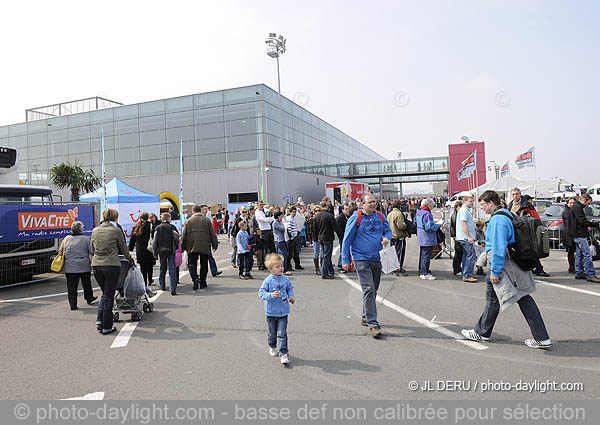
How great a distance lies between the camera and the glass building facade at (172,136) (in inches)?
1373

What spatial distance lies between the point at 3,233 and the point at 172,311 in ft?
16.0

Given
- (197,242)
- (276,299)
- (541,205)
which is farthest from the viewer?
(541,205)

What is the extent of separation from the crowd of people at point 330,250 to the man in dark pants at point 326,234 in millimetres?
25

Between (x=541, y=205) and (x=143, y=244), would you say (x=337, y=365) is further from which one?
(x=541, y=205)

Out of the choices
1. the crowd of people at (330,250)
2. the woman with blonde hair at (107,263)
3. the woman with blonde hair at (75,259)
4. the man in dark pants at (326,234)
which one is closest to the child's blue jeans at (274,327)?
the crowd of people at (330,250)

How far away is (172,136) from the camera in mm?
36594

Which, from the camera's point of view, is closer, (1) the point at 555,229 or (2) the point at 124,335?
(2) the point at 124,335

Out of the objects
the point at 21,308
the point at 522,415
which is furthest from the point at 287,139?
the point at 522,415

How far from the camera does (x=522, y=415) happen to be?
3.21 metres

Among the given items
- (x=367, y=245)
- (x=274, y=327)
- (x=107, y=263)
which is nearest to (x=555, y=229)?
(x=367, y=245)

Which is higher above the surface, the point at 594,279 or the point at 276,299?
the point at 276,299

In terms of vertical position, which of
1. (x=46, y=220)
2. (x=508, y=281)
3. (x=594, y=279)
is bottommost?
(x=594, y=279)

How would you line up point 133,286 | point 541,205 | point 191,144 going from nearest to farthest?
1. point 133,286
2. point 541,205
3. point 191,144

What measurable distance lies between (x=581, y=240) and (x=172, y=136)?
3414cm
